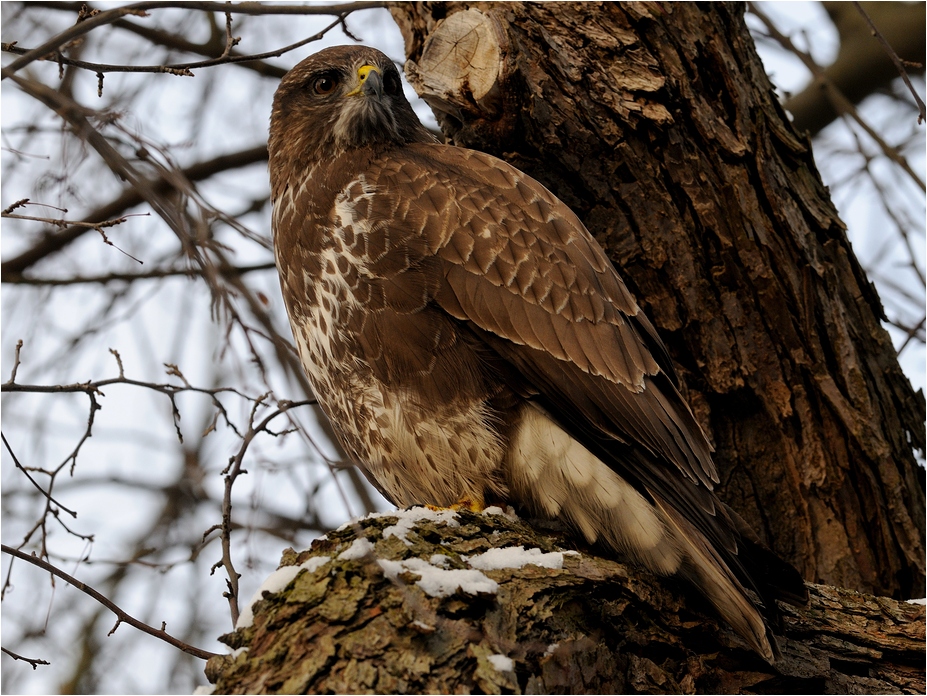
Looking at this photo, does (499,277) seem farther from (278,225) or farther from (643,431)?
(278,225)

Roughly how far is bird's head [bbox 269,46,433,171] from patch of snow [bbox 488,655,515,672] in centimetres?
226

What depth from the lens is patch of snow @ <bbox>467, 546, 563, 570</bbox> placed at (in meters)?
2.59

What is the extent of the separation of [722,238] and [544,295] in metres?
0.86

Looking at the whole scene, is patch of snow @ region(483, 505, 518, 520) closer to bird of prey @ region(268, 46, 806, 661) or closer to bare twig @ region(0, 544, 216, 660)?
bird of prey @ region(268, 46, 806, 661)

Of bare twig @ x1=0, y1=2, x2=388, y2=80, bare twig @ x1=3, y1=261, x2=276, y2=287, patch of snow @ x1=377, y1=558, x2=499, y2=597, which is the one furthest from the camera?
bare twig @ x1=3, y1=261, x2=276, y2=287

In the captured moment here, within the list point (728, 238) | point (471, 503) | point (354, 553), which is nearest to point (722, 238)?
point (728, 238)

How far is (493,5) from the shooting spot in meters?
3.72

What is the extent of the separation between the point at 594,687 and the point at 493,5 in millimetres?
2675

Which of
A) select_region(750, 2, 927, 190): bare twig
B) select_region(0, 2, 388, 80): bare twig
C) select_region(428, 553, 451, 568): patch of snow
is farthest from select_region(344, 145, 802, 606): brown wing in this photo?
select_region(750, 2, 927, 190): bare twig

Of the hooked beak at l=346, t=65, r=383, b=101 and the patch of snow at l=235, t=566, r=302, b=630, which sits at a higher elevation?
the hooked beak at l=346, t=65, r=383, b=101

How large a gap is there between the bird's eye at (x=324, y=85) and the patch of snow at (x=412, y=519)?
2013 millimetres

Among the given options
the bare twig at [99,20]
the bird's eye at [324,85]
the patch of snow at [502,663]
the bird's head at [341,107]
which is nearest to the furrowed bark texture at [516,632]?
the patch of snow at [502,663]

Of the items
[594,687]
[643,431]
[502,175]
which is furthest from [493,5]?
[594,687]

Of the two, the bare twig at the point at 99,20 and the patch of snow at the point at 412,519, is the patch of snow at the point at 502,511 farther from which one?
the bare twig at the point at 99,20
